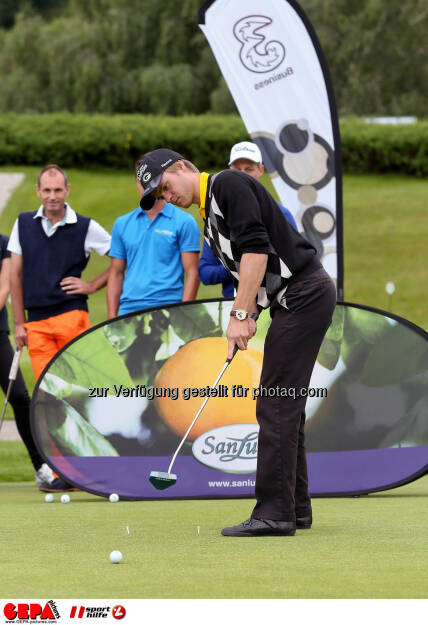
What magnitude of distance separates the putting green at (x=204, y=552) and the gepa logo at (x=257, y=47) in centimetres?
407

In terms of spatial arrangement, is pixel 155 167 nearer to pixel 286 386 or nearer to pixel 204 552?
pixel 286 386

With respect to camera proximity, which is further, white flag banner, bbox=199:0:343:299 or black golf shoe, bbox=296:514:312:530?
white flag banner, bbox=199:0:343:299

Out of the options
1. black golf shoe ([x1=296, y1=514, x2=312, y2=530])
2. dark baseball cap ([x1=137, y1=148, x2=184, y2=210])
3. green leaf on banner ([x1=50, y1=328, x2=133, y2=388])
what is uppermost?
dark baseball cap ([x1=137, y1=148, x2=184, y2=210])

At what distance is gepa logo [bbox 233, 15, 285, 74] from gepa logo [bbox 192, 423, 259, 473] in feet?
11.9

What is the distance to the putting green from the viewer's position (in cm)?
Answer: 327

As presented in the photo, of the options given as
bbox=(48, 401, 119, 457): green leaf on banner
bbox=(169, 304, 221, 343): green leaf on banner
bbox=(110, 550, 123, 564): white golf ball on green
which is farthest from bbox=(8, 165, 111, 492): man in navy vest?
bbox=(110, 550, 123, 564): white golf ball on green

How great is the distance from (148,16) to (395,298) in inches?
878

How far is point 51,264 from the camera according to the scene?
23.1 ft

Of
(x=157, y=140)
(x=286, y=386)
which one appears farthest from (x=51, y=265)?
(x=157, y=140)

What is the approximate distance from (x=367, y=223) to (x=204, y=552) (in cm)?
2039

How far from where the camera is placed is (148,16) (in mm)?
39562

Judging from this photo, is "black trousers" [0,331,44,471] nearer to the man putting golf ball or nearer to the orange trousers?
the orange trousers

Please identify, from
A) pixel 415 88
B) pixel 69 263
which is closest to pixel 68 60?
pixel 415 88
